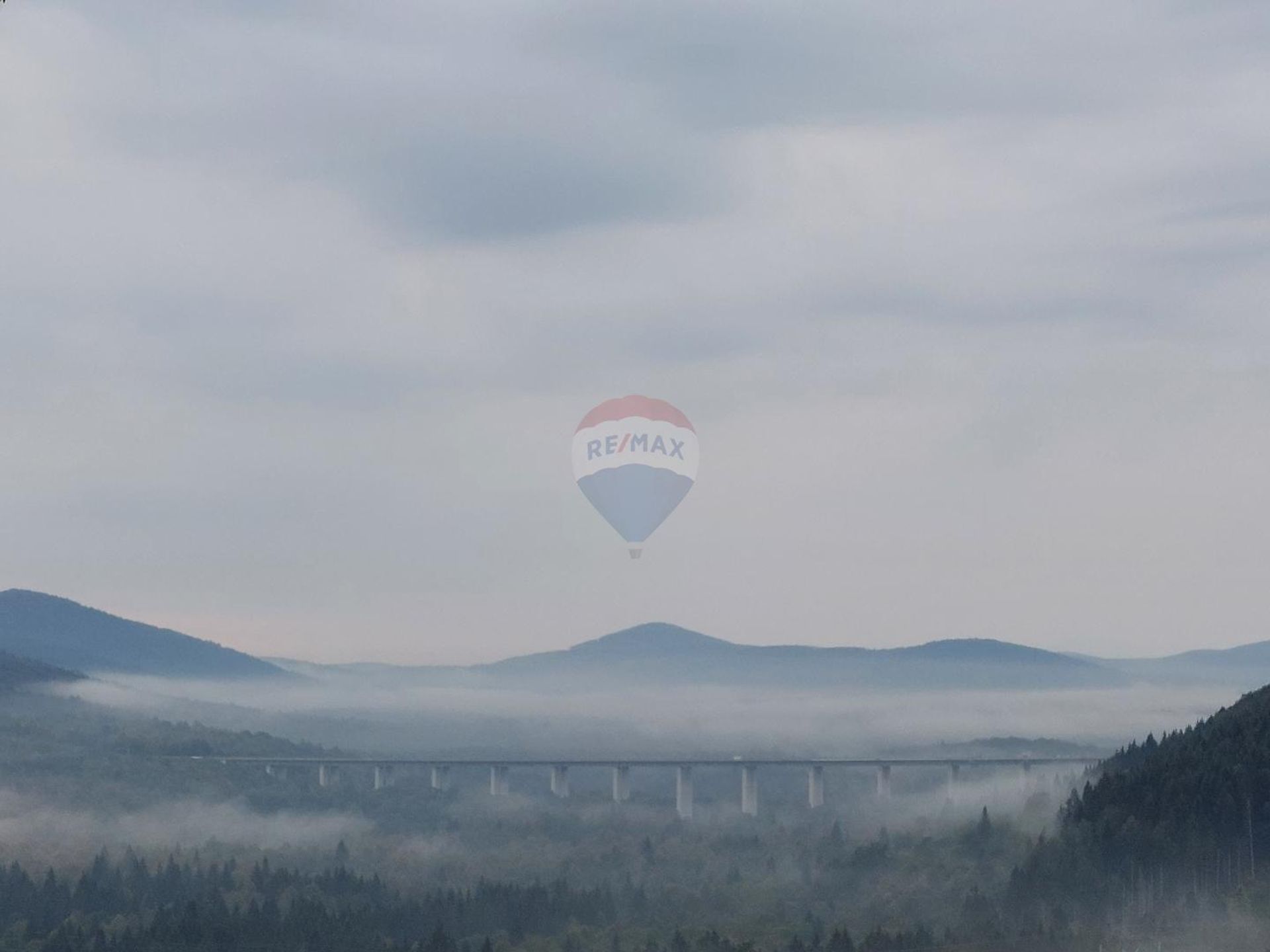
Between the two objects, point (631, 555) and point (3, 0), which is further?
point (631, 555)
